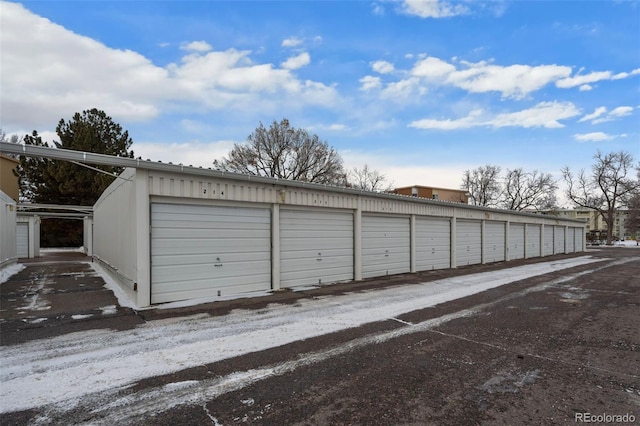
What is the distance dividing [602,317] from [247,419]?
6.94 metres

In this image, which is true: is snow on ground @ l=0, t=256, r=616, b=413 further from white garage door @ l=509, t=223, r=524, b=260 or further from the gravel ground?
white garage door @ l=509, t=223, r=524, b=260

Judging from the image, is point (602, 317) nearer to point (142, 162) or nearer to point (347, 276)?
point (347, 276)

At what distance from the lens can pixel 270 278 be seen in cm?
900

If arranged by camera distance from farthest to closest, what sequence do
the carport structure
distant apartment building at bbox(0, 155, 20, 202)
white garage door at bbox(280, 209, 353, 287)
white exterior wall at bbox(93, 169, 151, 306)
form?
1. distant apartment building at bbox(0, 155, 20, 202)
2. white garage door at bbox(280, 209, 353, 287)
3. the carport structure
4. white exterior wall at bbox(93, 169, 151, 306)

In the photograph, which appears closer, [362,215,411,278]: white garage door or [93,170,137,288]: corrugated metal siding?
[93,170,137,288]: corrugated metal siding

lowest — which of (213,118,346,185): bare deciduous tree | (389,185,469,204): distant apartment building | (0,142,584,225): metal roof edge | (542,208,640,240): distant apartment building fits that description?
(542,208,640,240): distant apartment building

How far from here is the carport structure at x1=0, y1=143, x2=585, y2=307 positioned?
7.10m

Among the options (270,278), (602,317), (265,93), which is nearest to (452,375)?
(602,317)

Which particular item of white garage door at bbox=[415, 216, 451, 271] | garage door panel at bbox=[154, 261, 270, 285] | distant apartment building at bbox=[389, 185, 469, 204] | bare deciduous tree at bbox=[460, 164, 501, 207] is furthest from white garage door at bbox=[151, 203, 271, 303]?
bare deciduous tree at bbox=[460, 164, 501, 207]

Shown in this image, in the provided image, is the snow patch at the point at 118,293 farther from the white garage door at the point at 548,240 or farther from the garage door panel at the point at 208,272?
the white garage door at the point at 548,240

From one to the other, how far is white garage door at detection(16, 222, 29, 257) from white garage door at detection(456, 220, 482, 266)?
Answer: 81.3 feet

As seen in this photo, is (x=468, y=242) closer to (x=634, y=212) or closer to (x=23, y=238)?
(x=23, y=238)

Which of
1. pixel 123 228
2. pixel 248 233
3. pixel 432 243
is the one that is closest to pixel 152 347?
pixel 248 233

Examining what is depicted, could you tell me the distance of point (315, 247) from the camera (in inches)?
400
